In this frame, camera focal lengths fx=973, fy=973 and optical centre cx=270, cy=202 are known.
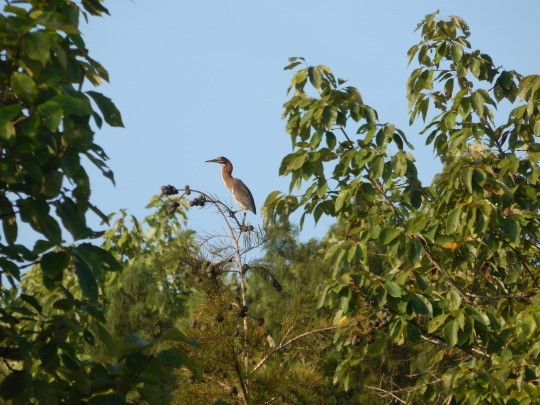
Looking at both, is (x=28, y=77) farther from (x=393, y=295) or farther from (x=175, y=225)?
(x=175, y=225)

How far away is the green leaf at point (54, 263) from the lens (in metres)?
2.71

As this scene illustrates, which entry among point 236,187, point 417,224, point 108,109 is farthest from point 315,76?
point 236,187

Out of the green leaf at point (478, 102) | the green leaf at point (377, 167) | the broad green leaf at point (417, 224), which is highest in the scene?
the green leaf at point (478, 102)

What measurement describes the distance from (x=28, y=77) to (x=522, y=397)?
3536 mm

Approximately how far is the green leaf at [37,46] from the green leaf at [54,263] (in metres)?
0.54

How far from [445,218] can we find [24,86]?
4008mm

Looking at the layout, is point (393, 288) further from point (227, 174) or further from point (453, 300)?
point (227, 174)

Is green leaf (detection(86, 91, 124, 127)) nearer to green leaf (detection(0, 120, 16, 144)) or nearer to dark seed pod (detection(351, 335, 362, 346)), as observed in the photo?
green leaf (detection(0, 120, 16, 144))

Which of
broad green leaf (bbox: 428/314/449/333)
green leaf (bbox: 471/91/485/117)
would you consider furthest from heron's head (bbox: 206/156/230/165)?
broad green leaf (bbox: 428/314/449/333)

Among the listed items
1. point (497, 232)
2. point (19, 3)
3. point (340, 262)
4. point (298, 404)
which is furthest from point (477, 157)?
point (19, 3)

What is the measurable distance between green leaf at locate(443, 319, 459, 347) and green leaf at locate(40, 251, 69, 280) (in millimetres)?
3056

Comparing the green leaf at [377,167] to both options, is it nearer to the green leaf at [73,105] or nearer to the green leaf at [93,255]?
the green leaf at [93,255]

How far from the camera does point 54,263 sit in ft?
8.91

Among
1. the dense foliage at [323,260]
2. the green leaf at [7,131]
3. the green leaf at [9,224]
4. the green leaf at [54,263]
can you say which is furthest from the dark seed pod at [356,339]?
the green leaf at [7,131]
